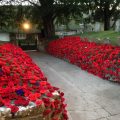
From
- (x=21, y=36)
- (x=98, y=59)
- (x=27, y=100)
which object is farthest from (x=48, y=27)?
(x=27, y=100)

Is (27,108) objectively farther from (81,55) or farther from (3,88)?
(81,55)

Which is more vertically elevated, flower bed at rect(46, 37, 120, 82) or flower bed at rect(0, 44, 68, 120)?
flower bed at rect(0, 44, 68, 120)

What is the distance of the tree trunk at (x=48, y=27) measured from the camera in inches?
763

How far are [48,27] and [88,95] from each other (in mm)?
14177

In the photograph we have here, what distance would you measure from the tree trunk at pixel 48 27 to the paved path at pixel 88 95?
1077cm

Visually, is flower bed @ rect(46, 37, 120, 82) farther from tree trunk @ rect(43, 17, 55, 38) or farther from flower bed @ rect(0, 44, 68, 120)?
tree trunk @ rect(43, 17, 55, 38)

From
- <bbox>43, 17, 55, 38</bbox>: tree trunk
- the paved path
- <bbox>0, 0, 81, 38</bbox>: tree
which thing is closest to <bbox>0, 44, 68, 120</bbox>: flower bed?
the paved path

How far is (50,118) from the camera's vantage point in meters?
3.26

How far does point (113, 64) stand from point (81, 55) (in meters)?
2.63

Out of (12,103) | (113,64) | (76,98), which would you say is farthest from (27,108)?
(113,64)

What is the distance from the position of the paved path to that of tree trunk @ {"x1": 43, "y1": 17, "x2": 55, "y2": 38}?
35.3ft

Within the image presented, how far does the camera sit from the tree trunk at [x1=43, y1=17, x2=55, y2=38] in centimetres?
1939

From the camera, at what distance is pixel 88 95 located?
620cm

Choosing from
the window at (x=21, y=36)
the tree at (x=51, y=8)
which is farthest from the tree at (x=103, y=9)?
the window at (x=21, y=36)
